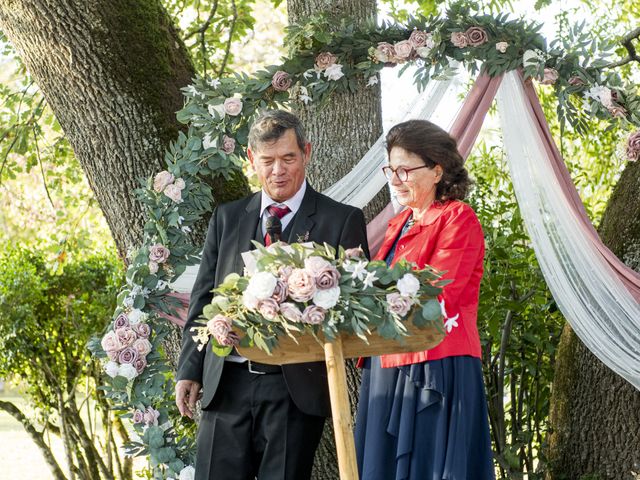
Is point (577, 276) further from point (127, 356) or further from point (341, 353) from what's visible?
point (127, 356)

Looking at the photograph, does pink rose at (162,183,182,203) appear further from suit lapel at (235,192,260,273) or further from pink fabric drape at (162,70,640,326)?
suit lapel at (235,192,260,273)

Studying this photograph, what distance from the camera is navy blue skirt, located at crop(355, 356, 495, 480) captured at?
2.97 metres

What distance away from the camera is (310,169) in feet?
14.8

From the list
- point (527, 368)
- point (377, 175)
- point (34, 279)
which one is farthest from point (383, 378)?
point (34, 279)

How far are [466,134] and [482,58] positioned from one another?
0.33 meters

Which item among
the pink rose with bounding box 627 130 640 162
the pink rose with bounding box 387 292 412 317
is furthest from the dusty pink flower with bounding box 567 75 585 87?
the pink rose with bounding box 387 292 412 317

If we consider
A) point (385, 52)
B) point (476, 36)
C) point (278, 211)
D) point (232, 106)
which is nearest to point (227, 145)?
point (232, 106)

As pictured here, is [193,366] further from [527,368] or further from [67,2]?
[527,368]

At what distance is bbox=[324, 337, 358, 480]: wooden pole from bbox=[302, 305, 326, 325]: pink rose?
0.09 metres

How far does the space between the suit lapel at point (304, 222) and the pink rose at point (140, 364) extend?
110cm

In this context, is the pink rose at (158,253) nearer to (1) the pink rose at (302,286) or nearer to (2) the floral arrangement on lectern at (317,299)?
(2) the floral arrangement on lectern at (317,299)

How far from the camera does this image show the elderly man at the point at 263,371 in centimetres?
293

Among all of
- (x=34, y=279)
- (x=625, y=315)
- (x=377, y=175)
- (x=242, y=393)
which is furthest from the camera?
(x=34, y=279)

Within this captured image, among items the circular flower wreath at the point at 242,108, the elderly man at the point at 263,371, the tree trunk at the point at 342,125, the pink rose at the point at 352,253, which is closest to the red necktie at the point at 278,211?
the elderly man at the point at 263,371
